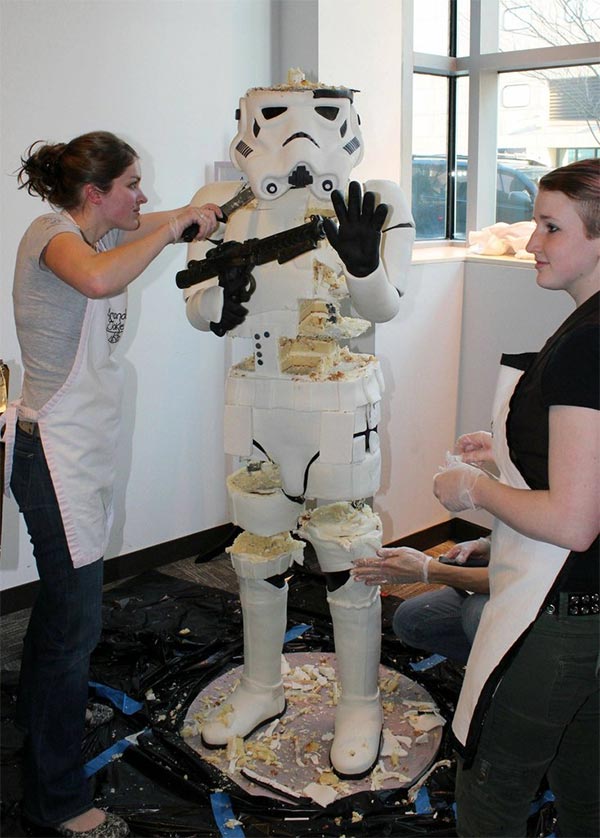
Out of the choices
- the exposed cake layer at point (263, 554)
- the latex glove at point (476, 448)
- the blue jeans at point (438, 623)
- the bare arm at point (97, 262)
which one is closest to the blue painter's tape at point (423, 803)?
the blue jeans at point (438, 623)

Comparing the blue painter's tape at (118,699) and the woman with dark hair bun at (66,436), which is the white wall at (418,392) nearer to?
the blue painter's tape at (118,699)

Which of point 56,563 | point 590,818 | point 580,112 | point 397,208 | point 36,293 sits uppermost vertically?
point 580,112

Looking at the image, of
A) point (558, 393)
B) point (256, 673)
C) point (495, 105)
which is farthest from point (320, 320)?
point (495, 105)

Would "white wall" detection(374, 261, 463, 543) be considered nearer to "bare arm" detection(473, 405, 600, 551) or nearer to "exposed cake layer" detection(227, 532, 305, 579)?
"exposed cake layer" detection(227, 532, 305, 579)

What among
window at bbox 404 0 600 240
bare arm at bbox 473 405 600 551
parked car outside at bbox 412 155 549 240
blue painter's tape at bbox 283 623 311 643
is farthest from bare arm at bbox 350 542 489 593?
parked car outside at bbox 412 155 549 240

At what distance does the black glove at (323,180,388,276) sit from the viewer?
6.57ft

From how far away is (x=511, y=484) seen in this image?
4.95 feet

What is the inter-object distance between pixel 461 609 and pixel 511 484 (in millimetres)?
1007

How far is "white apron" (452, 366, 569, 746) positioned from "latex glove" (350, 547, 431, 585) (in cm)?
56

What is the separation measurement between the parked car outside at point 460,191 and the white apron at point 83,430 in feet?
8.28

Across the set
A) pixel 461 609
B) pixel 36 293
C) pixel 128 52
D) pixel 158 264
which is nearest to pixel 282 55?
pixel 128 52

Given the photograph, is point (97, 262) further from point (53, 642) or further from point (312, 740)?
point (312, 740)

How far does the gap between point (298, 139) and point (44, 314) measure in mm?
755

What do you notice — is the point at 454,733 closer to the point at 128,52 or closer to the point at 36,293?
the point at 36,293
